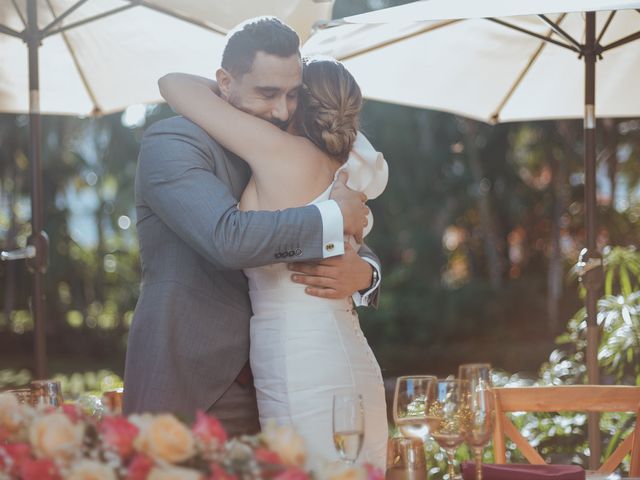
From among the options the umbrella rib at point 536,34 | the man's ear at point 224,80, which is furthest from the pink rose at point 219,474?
the umbrella rib at point 536,34

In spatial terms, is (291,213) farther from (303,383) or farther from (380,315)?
(380,315)

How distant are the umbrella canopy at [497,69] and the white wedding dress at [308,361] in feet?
8.15

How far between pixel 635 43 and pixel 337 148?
10.5ft

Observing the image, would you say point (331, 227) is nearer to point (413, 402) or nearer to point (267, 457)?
point (413, 402)

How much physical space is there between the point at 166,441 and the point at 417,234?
1647 centimetres

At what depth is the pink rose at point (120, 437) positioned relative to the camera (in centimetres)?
123

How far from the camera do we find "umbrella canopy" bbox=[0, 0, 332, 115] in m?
4.54

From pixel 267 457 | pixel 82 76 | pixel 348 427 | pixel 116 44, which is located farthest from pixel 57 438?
Result: pixel 82 76

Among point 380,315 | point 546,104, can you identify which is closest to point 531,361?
point 380,315

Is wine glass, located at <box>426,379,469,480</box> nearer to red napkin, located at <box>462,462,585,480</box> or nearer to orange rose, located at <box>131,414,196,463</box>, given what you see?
red napkin, located at <box>462,462,585,480</box>

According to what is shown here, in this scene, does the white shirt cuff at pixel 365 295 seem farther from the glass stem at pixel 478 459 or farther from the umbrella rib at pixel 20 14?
the umbrella rib at pixel 20 14

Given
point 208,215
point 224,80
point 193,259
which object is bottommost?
point 193,259

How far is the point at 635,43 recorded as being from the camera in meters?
5.20

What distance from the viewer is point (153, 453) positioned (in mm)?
1204
